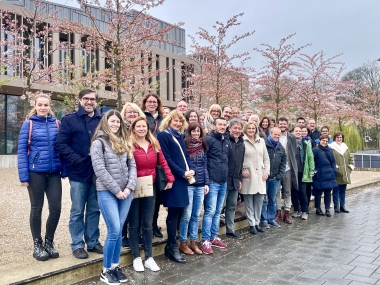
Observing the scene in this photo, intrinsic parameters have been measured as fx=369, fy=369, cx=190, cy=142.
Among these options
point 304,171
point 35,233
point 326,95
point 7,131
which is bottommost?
point 35,233

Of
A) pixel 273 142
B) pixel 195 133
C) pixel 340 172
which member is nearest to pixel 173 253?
pixel 195 133

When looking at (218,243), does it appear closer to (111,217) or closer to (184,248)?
(184,248)

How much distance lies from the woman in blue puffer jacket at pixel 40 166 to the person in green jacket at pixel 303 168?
549cm

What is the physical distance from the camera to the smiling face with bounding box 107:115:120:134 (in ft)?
14.4

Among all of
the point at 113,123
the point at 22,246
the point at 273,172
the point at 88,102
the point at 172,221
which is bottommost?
the point at 22,246

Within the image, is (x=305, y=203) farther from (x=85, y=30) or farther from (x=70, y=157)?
(x=85, y=30)

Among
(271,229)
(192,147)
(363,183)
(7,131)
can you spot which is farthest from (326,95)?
(7,131)

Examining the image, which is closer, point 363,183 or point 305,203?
point 305,203

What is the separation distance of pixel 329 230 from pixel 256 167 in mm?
1973

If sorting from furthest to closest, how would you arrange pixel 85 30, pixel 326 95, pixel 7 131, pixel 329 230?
pixel 7 131, pixel 326 95, pixel 85 30, pixel 329 230

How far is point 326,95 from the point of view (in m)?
21.0

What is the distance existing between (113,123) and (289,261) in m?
3.09

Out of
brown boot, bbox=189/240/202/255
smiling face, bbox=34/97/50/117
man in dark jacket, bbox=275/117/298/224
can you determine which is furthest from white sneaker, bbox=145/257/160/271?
man in dark jacket, bbox=275/117/298/224

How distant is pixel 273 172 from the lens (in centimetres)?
733
